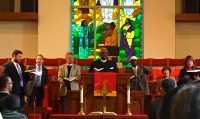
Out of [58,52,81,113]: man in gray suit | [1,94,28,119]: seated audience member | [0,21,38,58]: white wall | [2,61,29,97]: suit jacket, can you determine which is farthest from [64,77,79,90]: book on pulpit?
[1,94,28,119]: seated audience member

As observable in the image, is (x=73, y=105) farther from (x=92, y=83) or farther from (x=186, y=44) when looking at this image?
(x=186, y=44)

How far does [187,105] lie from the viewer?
1028mm

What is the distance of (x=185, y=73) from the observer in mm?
9156

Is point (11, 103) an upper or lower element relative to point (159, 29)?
lower

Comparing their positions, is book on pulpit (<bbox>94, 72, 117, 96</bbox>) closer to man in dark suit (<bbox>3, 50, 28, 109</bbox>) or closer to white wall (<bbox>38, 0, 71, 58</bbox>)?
man in dark suit (<bbox>3, 50, 28, 109</bbox>)

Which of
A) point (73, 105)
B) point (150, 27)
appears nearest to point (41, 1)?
point (150, 27)

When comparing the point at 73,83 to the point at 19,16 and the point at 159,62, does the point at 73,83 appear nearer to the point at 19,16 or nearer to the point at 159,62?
the point at 159,62

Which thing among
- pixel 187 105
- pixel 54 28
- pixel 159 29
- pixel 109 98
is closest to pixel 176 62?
pixel 159 29

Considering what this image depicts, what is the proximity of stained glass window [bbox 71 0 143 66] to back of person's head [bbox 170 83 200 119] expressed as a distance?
13127mm

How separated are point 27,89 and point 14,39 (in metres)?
4.88

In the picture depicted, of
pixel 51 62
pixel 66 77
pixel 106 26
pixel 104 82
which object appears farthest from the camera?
pixel 106 26

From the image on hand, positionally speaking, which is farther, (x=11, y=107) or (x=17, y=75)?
(x=17, y=75)

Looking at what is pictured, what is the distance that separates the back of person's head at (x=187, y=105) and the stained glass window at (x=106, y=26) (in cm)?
1313

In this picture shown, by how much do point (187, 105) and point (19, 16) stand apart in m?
13.2
